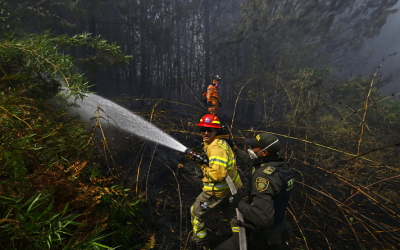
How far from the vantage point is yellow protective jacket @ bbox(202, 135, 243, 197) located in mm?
2262

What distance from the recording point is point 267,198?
180 centimetres

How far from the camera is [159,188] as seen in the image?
4090 mm

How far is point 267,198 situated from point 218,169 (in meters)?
0.70

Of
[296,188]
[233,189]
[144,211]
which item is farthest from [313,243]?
[144,211]

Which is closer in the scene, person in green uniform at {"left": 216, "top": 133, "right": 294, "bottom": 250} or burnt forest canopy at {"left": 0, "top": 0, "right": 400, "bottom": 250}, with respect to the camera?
burnt forest canopy at {"left": 0, "top": 0, "right": 400, "bottom": 250}

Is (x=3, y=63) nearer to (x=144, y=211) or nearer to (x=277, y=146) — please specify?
(x=144, y=211)

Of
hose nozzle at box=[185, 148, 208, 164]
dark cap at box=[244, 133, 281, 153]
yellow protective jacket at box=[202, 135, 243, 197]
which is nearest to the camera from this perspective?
dark cap at box=[244, 133, 281, 153]

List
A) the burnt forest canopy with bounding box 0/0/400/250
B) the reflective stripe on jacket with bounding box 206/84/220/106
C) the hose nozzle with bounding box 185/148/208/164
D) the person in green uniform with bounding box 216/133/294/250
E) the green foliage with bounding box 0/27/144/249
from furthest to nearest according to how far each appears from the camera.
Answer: the reflective stripe on jacket with bounding box 206/84/220/106
the hose nozzle with bounding box 185/148/208/164
the person in green uniform with bounding box 216/133/294/250
the burnt forest canopy with bounding box 0/0/400/250
the green foliage with bounding box 0/27/144/249

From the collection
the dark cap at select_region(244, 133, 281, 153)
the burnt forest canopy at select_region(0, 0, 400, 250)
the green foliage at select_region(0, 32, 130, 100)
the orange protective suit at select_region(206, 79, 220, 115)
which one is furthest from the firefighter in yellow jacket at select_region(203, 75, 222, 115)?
the dark cap at select_region(244, 133, 281, 153)

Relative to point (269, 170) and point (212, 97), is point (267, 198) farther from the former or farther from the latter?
point (212, 97)

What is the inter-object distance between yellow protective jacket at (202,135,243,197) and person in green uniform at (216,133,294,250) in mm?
348

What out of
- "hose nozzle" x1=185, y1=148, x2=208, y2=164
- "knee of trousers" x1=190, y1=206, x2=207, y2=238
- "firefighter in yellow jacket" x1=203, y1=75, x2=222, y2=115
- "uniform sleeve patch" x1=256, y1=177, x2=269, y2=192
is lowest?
"knee of trousers" x1=190, y1=206, x2=207, y2=238

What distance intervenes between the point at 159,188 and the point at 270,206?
9.88 ft

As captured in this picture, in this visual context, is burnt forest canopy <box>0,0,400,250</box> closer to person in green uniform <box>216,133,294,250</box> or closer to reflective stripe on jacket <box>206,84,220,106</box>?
person in green uniform <box>216,133,294,250</box>
